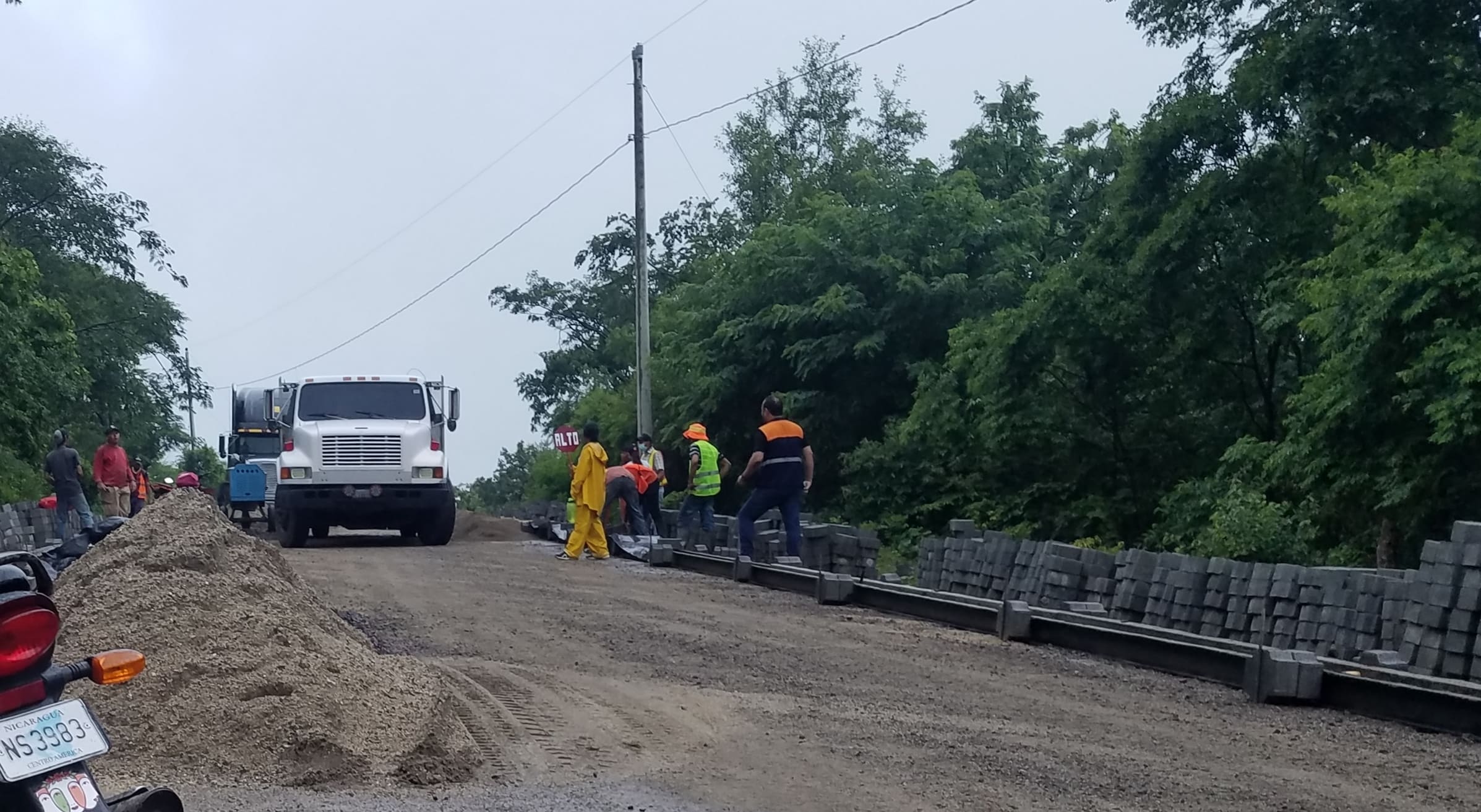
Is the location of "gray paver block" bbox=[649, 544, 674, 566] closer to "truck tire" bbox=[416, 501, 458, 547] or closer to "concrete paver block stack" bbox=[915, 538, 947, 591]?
"concrete paver block stack" bbox=[915, 538, 947, 591]

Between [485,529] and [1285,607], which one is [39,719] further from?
[485,529]

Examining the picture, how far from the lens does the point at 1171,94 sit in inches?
1093

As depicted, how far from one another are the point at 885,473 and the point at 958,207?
5770 mm

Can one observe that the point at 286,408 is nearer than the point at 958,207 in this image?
Yes

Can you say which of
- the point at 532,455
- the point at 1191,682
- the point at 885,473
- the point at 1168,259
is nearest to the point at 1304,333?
the point at 1168,259

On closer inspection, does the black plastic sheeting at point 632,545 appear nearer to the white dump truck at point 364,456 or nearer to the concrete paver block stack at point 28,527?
the white dump truck at point 364,456

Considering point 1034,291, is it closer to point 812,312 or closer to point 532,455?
point 812,312

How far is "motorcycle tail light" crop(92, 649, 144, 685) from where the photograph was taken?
4.58 m

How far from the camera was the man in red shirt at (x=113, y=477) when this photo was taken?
2584 centimetres

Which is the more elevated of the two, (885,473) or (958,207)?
(958,207)

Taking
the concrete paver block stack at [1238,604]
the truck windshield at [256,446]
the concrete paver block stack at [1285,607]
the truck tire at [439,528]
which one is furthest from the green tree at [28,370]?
the concrete paver block stack at [1285,607]

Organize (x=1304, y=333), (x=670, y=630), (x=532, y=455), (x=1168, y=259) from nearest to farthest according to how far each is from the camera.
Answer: (x=670, y=630), (x=1304, y=333), (x=1168, y=259), (x=532, y=455)

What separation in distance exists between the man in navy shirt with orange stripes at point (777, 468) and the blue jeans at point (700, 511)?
→ 18.8 ft

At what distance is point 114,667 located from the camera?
4609 mm
